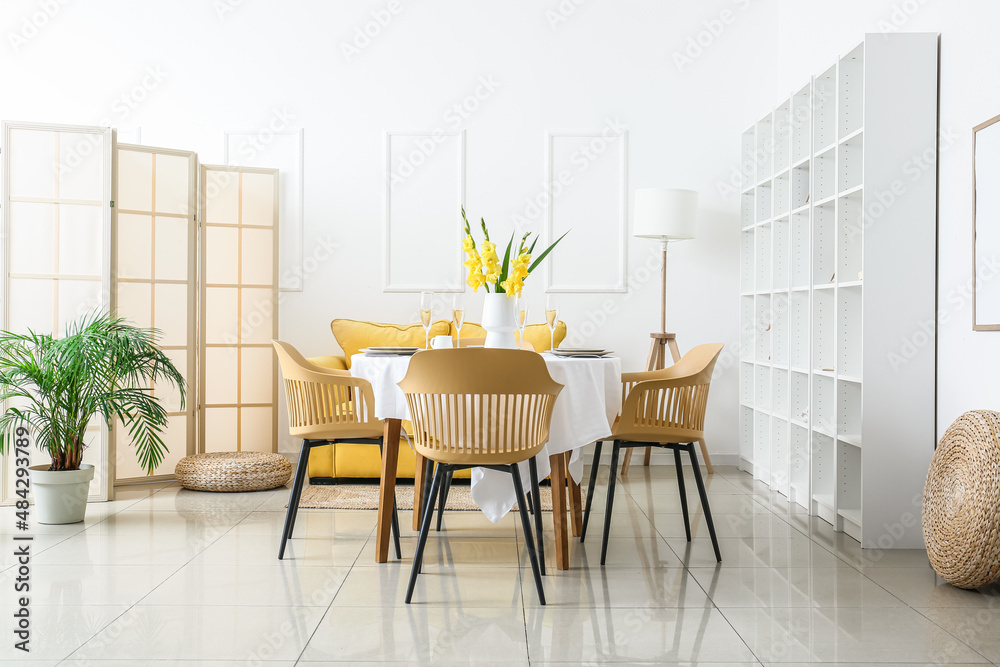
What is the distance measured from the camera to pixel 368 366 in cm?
305

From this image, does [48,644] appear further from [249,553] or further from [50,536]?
[50,536]

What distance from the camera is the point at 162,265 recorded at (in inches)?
184

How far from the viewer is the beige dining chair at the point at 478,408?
2592 millimetres

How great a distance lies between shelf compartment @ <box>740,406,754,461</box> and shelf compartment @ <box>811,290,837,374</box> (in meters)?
1.13

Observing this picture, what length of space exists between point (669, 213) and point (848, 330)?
1.66 metres

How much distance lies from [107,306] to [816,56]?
4.20 m

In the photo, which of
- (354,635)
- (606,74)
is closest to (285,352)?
(354,635)

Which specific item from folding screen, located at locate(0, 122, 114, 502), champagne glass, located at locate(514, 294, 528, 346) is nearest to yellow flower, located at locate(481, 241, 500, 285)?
champagne glass, located at locate(514, 294, 528, 346)

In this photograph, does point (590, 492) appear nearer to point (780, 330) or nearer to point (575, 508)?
point (575, 508)

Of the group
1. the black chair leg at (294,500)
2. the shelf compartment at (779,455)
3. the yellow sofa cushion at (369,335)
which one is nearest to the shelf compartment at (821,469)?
the shelf compartment at (779,455)

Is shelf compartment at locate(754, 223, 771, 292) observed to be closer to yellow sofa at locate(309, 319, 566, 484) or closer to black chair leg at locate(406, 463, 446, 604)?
yellow sofa at locate(309, 319, 566, 484)

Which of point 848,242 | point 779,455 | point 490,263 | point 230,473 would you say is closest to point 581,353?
point 490,263

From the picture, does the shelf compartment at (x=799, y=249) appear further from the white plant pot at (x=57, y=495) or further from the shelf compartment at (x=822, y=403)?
the white plant pot at (x=57, y=495)

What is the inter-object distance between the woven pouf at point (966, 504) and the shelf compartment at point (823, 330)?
1.07m
